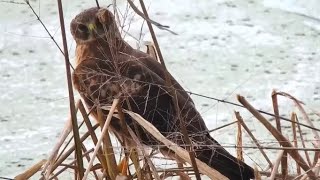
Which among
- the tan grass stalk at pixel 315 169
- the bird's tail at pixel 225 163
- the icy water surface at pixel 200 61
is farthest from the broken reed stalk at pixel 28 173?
the icy water surface at pixel 200 61

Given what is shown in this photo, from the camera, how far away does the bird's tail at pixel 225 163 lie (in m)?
1.76

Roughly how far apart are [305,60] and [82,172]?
2.04 metres

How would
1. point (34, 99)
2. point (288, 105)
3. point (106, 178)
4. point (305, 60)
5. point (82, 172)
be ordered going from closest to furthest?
point (82, 172), point (106, 178), point (288, 105), point (34, 99), point (305, 60)

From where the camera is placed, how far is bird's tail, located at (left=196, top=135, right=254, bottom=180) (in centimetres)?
176

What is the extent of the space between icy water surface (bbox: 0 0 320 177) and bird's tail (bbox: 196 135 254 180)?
3.16ft

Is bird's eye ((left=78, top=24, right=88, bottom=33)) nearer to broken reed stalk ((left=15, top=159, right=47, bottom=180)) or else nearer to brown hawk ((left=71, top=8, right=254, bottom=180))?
brown hawk ((left=71, top=8, right=254, bottom=180))

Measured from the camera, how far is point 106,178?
1699mm

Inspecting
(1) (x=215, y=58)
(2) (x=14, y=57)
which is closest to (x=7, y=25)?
(2) (x=14, y=57)

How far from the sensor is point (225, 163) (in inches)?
70.2

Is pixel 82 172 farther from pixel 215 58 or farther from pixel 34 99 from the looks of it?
pixel 215 58

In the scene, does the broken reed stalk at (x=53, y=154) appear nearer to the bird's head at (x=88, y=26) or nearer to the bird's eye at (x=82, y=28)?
the bird's head at (x=88, y=26)

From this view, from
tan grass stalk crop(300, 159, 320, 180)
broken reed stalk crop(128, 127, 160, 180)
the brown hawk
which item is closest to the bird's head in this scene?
the brown hawk

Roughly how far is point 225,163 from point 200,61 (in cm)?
177

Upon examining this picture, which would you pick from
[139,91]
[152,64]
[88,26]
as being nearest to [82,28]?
[88,26]
